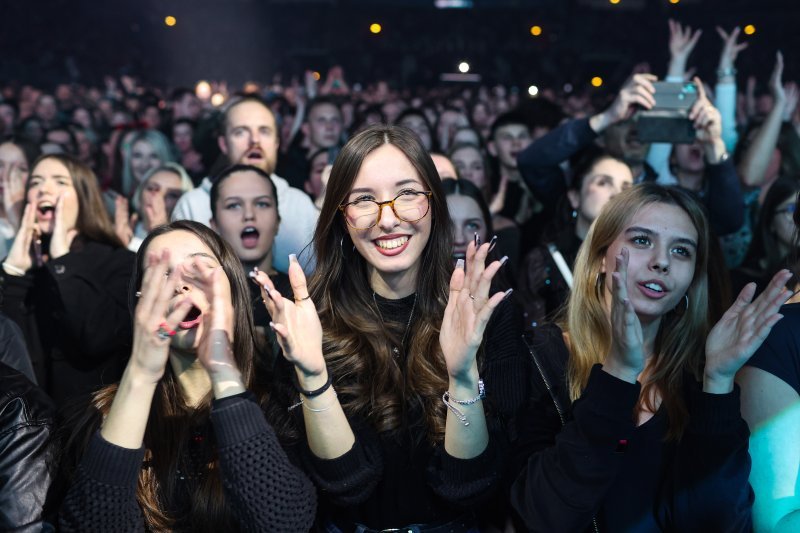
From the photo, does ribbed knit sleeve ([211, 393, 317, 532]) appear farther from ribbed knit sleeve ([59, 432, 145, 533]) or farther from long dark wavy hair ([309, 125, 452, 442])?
long dark wavy hair ([309, 125, 452, 442])

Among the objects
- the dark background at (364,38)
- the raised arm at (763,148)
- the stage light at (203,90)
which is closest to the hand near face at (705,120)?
the raised arm at (763,148)

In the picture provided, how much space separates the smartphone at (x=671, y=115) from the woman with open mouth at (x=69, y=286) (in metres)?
2.29

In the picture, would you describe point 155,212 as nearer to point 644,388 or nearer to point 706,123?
point 706,123

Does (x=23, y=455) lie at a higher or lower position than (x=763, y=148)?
lower

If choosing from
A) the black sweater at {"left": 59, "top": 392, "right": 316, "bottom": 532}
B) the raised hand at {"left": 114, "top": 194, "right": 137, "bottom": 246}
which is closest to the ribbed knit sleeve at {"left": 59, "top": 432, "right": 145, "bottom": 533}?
the black sweater at {"left": 59, "top": 392, "right": 316, "bottom": 532}

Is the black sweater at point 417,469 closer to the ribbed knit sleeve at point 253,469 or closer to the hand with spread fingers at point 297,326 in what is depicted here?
the ribbed knit sleeve at point 253,469

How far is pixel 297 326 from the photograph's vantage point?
2.02m

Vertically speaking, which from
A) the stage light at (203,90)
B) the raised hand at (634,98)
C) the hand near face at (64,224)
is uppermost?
the stage light at (203,90)

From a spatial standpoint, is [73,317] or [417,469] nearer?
[417,469]

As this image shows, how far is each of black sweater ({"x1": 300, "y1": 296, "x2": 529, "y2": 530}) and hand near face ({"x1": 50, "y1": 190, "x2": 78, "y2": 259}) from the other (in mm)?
2152

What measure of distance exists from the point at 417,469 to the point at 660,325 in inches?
30.1

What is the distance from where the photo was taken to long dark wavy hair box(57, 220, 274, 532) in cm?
217

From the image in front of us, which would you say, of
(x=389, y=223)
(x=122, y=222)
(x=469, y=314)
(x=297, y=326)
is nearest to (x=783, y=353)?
(x=469, y=314)

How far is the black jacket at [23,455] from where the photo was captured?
1.98 meters
